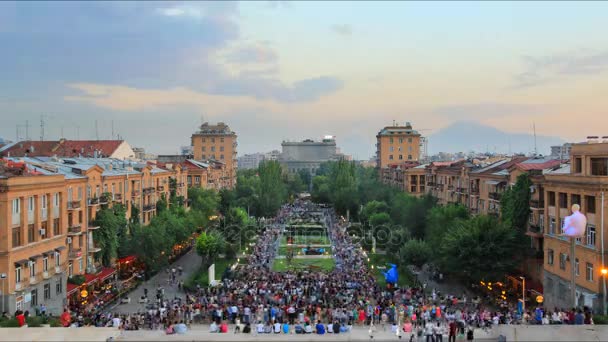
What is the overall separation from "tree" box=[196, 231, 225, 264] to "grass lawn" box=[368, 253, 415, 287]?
1460cm

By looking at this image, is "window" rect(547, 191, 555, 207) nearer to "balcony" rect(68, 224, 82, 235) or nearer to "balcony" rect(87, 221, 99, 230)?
"balcony" rect(68, 224, 82, 235)

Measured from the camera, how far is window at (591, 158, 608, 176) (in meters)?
33.6

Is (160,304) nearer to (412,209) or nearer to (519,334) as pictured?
(519,334)

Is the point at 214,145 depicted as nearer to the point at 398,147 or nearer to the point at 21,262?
the point at 398,147

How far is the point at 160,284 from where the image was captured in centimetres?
4925

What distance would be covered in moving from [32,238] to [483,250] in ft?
100

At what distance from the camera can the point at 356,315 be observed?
34375 millimetres

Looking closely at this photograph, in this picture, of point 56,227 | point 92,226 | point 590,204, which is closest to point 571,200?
point 590,204

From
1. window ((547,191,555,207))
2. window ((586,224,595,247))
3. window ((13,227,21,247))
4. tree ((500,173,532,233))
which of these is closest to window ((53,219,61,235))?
window ((13,227,21,247))

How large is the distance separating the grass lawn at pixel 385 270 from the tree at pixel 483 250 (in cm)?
628

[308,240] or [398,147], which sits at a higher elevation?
[398,147]

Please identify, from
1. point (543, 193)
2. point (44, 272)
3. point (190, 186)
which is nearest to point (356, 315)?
point (543, 193)

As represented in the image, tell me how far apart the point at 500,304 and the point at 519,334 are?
14.4 metres

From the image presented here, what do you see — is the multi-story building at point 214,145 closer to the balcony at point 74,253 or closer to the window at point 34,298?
the balcony at point 74,253
